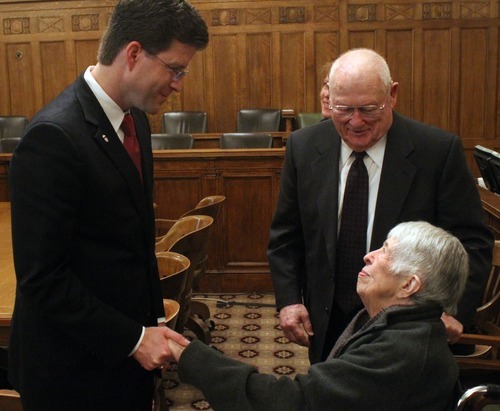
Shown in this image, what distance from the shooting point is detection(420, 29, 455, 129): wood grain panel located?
323 inches

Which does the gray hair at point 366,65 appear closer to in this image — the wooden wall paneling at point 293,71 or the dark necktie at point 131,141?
the dark necktie at point 131,141

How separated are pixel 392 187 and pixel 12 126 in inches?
282

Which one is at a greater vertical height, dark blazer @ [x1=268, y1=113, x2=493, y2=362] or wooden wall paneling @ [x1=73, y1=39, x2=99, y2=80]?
wooden wall paneling @ [x1=73, y1=39, x2=99, y2=80]

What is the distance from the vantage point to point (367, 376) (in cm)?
151

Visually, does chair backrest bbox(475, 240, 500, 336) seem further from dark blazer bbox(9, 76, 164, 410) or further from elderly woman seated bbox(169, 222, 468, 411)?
dark blazer bbox(9, 76, 164, 410)

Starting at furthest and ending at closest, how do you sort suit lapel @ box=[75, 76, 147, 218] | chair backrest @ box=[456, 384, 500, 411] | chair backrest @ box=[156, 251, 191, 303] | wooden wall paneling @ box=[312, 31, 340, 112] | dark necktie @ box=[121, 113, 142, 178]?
1. wooden wall paneling @ box=[312, 31, 340, 112]
2. chair backrest @ box=[156, 251, 191, 303]
3. chair backrest @ box=[456, 384, 500, 411]
4. dark necktie @ box=[121, 113, 142, 178]
5. suit lapel @ box=[75, 76, 147, 218]

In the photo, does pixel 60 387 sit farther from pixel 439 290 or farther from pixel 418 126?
pixel 418 126

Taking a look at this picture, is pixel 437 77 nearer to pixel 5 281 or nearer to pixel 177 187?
pixel 177 187

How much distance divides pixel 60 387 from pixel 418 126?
4.35 feet

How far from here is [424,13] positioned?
813cm

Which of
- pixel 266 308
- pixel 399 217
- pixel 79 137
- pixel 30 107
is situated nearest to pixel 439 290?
pixel 399 217

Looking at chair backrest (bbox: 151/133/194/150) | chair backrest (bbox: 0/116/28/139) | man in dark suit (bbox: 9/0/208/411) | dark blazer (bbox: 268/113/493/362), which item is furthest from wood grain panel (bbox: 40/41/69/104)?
man in dark suit (bbox: 9/0/208/411)

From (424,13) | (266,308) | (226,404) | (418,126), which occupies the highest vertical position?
(424,13)

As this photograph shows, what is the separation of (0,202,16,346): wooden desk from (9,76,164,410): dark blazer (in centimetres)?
72
